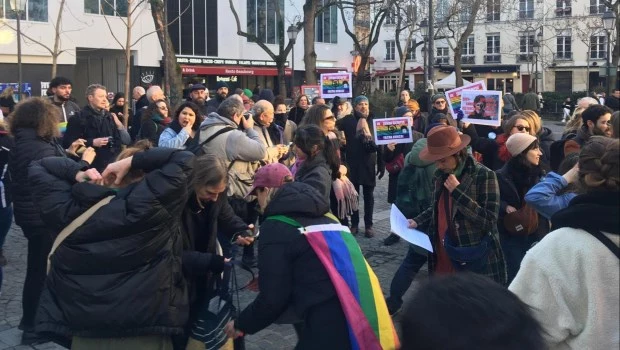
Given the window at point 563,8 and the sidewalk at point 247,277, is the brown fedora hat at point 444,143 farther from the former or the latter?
the window at point 563,8

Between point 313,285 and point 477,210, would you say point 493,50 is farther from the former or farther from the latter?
point 313,285

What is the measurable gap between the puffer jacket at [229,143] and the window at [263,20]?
1437 inches

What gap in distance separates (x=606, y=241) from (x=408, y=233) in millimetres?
2832

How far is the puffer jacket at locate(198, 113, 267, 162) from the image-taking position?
643cm

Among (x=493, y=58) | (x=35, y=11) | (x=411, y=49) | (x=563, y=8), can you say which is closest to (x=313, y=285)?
(x=35, y=11)

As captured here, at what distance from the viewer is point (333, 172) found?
656cm

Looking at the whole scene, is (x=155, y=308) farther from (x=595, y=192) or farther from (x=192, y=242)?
(x=595, y=192)

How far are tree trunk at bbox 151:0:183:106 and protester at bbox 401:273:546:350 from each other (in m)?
16.7

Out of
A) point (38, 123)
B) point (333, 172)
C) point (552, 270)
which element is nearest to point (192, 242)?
point (552, 270)

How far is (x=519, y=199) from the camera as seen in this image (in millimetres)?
5172

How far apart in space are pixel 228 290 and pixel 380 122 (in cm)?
547

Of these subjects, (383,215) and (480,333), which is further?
(383,215)

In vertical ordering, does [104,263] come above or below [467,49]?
below

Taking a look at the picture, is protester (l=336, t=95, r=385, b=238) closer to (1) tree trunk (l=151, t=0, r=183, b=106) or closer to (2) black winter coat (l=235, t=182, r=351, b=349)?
(2) black winter coat (l=235, t=182, r=351, b=349)
